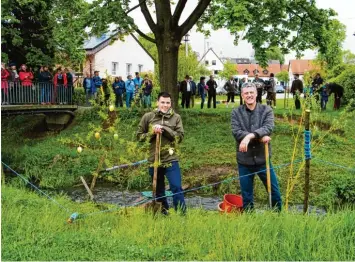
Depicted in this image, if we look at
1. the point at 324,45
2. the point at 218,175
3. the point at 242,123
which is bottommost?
the point at 218,175

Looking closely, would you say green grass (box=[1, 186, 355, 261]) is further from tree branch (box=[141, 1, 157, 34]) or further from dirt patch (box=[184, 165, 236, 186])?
tree branch (box=[141, 1, 157, 34])

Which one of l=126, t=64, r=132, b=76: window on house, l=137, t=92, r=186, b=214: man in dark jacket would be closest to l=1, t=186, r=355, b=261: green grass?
l=137, t=92, r=186, b=214: man in dark jacket

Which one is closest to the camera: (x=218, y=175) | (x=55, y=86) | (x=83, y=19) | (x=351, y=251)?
(x=351, y=251)

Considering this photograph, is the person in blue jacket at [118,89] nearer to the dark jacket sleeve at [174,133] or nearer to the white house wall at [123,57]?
the white house wall at [123,57]

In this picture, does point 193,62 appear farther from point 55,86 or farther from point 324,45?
point 324,45

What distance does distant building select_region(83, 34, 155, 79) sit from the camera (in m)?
41.4

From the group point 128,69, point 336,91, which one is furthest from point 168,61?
point 128,69

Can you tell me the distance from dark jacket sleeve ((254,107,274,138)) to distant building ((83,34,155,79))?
34.1 metres

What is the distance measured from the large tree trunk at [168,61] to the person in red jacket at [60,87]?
646cm

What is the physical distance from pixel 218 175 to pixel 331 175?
2872mm

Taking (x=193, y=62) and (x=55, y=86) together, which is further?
(x=193, y=62)

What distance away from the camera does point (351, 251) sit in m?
4.90

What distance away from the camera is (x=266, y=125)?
6.45 meters

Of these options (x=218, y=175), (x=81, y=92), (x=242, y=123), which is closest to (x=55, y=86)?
(x=81, y=92)
